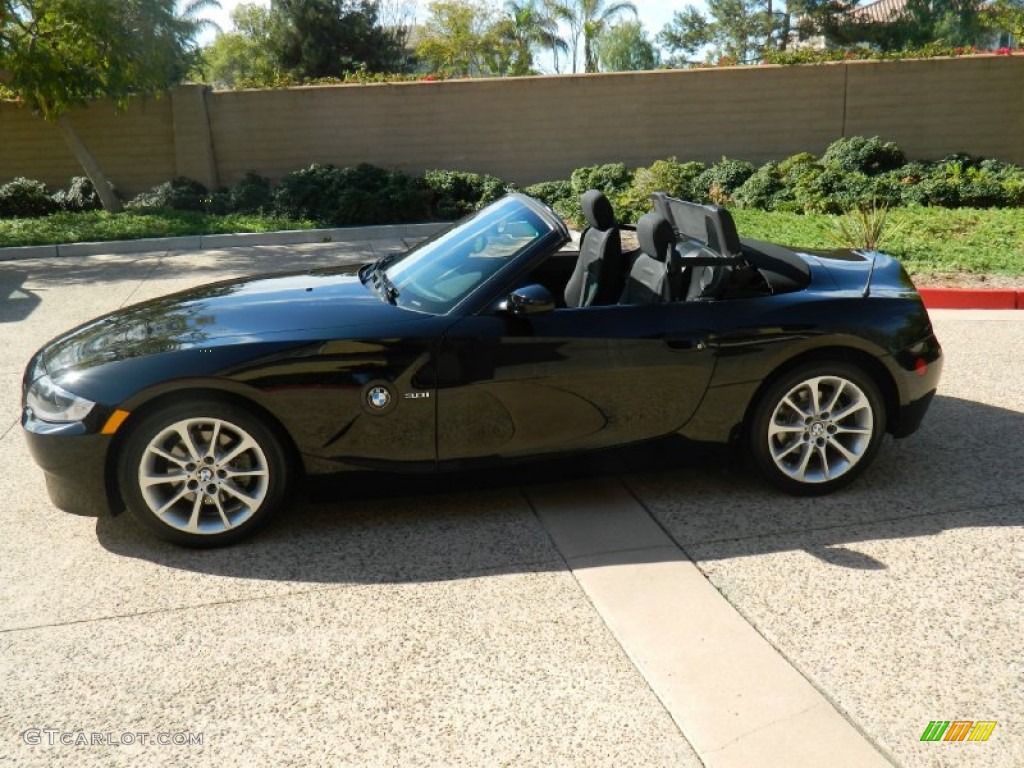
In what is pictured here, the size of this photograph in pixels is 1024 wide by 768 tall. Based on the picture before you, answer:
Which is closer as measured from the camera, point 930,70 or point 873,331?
point 873,331

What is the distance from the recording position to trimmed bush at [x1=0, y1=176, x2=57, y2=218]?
55.2 feet

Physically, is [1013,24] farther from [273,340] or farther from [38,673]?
[38,673]

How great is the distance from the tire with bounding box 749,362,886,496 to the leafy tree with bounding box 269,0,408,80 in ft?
105

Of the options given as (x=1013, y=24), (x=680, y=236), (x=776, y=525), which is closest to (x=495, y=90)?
(x=1013, y=24)

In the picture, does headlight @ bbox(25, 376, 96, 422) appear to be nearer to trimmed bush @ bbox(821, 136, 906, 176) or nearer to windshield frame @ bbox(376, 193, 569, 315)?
windshield frame @ bbox(376, 193, 569, 315)

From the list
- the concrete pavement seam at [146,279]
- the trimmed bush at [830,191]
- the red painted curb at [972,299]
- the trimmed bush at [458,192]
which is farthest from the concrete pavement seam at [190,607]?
the trimmed bush at [458,192]

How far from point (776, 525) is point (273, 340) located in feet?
7.55

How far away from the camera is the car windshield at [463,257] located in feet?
14.1

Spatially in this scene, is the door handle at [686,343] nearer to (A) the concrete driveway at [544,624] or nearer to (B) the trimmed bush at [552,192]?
(A) the concrete driveway at [544,624]

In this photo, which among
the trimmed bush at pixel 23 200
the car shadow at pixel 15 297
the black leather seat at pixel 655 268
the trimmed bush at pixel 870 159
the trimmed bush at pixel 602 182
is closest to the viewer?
the black leather seat at pixel 655 268

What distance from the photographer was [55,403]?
3898 mm

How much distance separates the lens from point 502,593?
3.67 m

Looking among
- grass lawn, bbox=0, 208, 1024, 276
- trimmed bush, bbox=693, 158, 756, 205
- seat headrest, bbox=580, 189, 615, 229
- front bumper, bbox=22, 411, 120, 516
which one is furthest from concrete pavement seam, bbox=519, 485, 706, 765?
trimmed bush, bbox=693, 158, 756, 205

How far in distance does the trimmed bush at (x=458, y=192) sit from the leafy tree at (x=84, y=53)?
16.8ft
